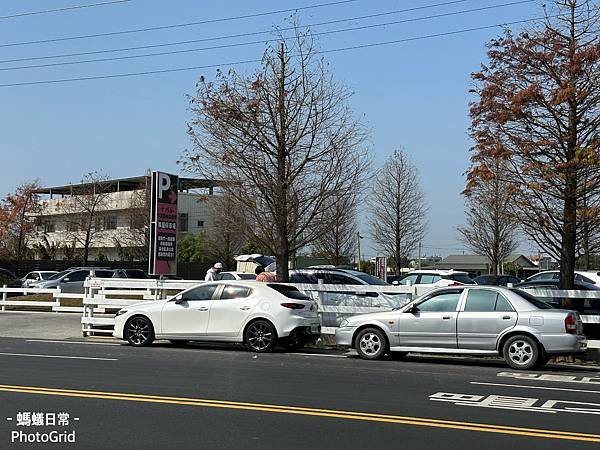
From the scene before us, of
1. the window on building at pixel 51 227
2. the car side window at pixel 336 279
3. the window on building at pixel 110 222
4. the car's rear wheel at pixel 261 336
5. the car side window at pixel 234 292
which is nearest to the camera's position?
the car's rear wheel at pixel 261 336

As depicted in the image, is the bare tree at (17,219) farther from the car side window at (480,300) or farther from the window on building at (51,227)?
the car side window at (480,300)

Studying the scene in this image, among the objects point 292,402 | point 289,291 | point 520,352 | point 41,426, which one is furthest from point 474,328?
point 41,426

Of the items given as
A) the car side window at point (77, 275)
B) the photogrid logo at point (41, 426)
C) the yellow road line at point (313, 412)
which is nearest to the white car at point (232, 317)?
the yellow road line at point (313, 412)

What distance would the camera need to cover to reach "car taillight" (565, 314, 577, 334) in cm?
1334

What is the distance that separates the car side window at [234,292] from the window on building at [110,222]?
4439 cm

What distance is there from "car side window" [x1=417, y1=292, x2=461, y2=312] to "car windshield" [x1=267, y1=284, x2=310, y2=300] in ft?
9.20

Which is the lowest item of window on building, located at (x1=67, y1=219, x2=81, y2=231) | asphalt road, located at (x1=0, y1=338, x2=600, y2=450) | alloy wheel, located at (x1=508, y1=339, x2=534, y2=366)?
asphalt road, located at (x1=0, y1=338, x2=600, y2=450)

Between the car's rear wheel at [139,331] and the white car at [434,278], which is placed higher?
the white car at [434,278]

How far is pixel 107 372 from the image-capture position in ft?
39.9

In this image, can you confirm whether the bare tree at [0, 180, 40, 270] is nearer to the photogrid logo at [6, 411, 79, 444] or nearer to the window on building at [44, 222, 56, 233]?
the window on building at [44, 222, 56, 233]

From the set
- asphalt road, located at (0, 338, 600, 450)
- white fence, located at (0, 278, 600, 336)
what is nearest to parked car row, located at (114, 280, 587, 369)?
asphalt road, located at (0, 338, 600, 450)

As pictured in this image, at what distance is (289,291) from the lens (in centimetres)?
1623

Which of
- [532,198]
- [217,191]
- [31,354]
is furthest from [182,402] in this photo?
[217,191]

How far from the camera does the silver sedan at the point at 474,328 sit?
13430 millimetres
